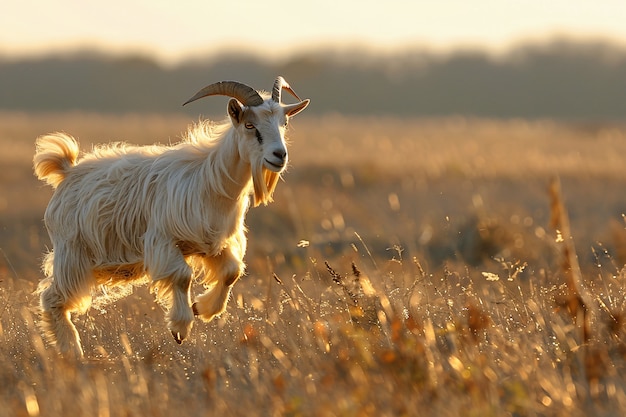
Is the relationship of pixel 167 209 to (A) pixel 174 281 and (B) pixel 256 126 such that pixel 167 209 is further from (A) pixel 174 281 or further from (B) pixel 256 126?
(B) pixel 256 126

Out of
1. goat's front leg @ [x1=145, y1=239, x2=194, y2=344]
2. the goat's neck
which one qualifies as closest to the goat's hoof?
goat's front leg @ [x1=145, y1=239, x2=194, y2=344]

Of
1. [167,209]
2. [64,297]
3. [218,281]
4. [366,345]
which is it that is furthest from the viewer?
[64,297]

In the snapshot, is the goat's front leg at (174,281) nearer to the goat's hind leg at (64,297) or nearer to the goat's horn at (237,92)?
the goat's hind leg at (64,297)

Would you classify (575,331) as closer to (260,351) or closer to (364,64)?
(260,351)

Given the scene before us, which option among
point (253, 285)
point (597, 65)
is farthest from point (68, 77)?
point (253, 285)

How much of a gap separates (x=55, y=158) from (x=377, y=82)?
7659 cm

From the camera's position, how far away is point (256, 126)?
262 inches

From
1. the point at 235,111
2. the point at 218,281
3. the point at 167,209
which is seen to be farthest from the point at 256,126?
the point at 218,281

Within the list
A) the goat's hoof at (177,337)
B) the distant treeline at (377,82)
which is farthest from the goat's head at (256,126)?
the distant treeline at (377,82)

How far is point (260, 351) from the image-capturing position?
623cm

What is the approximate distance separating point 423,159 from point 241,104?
48.1 ft

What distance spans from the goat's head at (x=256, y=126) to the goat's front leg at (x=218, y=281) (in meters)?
0.50

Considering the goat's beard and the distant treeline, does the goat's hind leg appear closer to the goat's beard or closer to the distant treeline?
the goat's beard

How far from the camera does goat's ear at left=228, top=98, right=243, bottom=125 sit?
21.9ft
